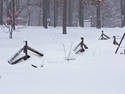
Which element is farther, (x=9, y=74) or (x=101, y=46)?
(x=101, y=46)

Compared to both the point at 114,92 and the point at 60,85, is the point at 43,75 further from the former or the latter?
the point at 114,92

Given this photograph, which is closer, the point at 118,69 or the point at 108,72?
the point at 108,72

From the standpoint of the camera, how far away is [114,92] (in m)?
6.90

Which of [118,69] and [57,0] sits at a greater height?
[57,0]

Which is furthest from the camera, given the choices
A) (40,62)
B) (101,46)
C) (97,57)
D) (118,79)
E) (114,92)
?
(101,46)

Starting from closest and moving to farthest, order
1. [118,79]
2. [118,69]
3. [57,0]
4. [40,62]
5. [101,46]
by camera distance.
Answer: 1. [118,79]
2. [118,69]
3. [40,62]
4. [101,46]
5. [57,0]

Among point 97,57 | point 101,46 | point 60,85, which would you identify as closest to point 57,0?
point 101,46

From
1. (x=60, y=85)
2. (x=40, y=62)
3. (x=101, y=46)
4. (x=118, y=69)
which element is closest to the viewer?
(x=60, y=85)

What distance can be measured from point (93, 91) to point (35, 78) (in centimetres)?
244

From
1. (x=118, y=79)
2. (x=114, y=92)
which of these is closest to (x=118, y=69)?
(x=118, y=79)

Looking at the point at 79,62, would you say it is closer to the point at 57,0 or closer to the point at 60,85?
the point at 60,85

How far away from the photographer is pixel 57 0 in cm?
4216

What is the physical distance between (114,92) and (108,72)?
2.87m

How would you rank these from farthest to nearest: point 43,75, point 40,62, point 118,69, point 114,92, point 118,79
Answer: point 40,62 → point 118,69 → point 43,75 → point 118,79 → point 114,92
